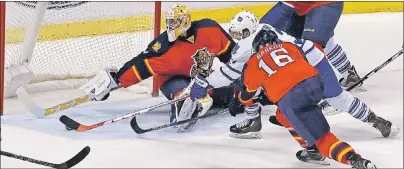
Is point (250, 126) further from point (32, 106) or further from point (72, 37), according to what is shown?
point (72, 37)

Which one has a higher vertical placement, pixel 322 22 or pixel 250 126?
pixel 322 22

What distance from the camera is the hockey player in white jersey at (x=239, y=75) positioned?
255 cm

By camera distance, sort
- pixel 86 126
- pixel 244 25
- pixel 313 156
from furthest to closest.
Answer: pixel 86 126, pixel 244 25, pixel 313 156

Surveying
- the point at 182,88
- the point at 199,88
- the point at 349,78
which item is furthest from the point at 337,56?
the point at 199,88

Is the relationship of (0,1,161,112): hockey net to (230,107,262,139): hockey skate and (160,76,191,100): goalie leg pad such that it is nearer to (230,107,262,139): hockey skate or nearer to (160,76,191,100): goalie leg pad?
(160,76,191,100): goalie leg pad

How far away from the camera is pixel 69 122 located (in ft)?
9.30

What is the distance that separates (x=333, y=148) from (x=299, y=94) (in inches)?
6.7

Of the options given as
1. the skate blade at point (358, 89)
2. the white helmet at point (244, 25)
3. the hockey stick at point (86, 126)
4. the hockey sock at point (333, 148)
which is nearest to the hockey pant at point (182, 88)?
the hockey stick at point (86, 126)

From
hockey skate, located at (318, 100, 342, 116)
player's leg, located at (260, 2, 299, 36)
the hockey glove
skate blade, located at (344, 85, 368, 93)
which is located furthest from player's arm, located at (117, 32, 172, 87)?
skate blade, located at (344, 85, 368, 93)

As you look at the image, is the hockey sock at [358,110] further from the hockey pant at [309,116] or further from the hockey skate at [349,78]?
the hockey skate at [349,78]

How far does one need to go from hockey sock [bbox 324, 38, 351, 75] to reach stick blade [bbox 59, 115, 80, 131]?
1.10 meters

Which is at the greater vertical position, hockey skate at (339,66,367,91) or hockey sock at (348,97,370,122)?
hockey sock at (348,97,370,122)

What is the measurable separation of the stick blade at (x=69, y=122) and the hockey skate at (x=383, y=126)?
3.18ft

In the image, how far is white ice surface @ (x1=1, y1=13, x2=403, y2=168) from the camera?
246 cm
